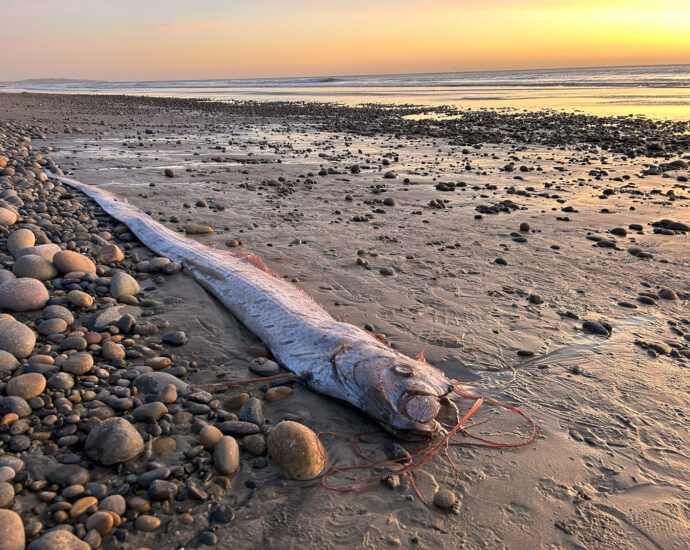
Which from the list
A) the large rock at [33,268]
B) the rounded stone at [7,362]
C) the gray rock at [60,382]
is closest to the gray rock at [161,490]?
the gray rock at [60,382]

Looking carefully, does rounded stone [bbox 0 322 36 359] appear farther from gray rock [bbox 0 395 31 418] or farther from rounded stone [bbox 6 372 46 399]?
gray rock [bbox 0 395 31 418]

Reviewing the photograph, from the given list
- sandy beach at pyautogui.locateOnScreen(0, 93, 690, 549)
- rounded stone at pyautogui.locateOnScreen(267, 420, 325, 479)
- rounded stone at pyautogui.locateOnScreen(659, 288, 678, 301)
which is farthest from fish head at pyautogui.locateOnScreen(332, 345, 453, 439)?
rounded stone at pyautogui.locateOnScreen(659, 288, 678, 301)

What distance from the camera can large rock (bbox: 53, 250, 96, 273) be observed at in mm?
5113

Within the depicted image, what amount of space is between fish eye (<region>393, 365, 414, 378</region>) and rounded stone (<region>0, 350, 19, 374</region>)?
2715 mm

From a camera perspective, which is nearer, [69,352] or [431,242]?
[69,352]

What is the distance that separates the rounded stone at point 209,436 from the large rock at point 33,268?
3082mm

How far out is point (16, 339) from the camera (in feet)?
11.9

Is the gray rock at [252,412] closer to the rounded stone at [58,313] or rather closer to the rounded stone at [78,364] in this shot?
the rounded stone at [78,364]

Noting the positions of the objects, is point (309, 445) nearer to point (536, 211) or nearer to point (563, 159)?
point (536, 211)

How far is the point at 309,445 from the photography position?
2955mm

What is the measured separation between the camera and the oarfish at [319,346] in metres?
3.22

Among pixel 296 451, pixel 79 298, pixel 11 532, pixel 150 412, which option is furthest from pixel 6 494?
pixel 79 298

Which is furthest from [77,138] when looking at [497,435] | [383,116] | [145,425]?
[497,435]

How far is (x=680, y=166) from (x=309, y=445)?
13.3 meters
